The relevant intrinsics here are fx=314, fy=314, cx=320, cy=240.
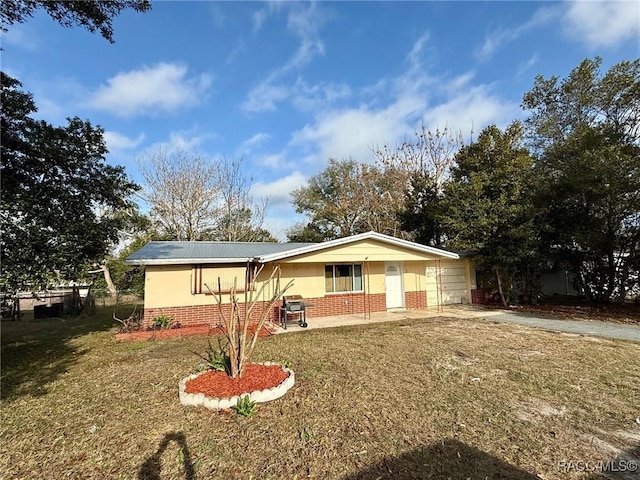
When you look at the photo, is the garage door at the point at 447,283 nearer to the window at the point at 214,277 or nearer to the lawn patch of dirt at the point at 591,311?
the lawn patch of dirt at the point at 591,311

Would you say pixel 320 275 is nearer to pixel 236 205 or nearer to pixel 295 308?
pixel 295 308

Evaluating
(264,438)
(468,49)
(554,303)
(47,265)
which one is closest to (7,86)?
(47,265)

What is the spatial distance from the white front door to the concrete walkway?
680 mm

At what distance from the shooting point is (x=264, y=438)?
3467 mm

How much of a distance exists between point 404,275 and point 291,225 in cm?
1696

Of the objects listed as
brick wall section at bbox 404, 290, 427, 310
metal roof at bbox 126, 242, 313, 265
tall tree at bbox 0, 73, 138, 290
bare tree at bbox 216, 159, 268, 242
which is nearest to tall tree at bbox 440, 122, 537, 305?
brick wall section at bbox 404, 290, 427, 310

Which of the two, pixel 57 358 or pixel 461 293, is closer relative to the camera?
pixel 57 358

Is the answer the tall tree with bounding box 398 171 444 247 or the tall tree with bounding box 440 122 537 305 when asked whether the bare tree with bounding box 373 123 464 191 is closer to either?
the tall tree with bounding box 398 171 444 247

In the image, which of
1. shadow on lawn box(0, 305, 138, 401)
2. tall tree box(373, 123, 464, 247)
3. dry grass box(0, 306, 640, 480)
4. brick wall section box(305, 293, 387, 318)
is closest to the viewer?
dry grass box(0, 306, 640, 480)

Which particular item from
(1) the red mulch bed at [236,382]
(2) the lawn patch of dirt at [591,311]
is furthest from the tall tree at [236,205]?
(1) the red mulch bed at [236,382]

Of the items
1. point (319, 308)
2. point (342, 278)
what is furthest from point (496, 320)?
point (319, 308)

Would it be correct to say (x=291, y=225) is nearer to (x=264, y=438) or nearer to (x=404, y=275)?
(x=404, y=275)

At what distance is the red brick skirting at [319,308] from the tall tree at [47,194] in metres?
2.96

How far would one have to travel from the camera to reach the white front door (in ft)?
42.1
